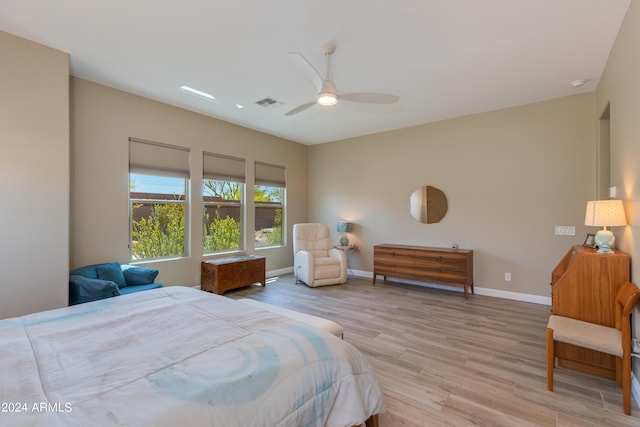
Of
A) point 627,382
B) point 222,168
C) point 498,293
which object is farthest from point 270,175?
point 627,382

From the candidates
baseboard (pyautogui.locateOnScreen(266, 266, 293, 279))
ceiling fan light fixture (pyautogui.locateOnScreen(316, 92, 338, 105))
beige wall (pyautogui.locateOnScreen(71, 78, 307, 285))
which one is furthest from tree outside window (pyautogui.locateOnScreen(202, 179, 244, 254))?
ceiling fan light fixture (pyautogui.locateOnScreen(316, 92, 338, 105))

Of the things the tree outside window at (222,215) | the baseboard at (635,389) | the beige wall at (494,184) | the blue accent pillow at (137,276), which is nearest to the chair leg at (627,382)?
the baseboard at (635,389)

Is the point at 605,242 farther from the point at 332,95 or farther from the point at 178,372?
the point at 178,372

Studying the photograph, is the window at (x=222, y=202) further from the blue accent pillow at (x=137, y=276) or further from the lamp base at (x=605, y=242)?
the lamp base at (x=605, y=242)

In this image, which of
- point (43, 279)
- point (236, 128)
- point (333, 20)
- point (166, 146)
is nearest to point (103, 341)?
point (43, 279)

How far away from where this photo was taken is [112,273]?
3527mm

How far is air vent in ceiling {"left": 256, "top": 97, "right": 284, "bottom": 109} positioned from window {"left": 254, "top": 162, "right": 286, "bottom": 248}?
164cm

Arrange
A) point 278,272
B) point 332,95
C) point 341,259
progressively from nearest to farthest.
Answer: point 332,95
point 341,259
point 278,272

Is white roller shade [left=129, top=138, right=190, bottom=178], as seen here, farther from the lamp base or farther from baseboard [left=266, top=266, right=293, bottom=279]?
the lamp base

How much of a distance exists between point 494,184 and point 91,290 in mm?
5543

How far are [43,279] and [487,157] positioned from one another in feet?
19.5

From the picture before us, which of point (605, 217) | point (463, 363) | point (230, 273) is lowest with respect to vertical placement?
point (463, 363)

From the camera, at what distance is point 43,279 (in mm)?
2891

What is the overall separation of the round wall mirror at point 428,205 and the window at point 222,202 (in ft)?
10.7
